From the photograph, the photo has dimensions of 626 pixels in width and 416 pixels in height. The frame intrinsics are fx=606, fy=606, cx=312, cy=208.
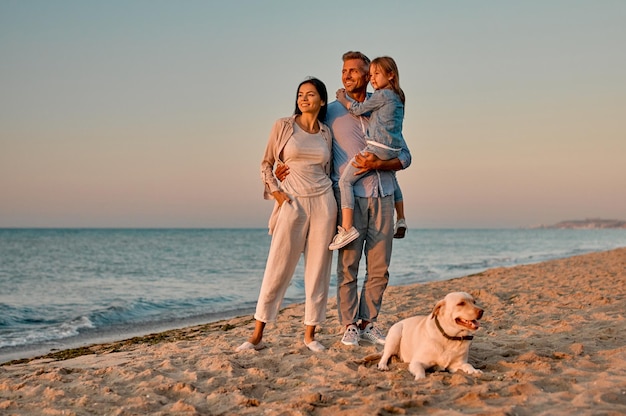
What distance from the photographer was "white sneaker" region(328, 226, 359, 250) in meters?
4.84

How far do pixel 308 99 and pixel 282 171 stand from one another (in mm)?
624

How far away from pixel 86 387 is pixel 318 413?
1.82 m

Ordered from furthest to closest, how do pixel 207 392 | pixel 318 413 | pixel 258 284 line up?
pixel 258 284
pixel 207 392
pixel 318 413

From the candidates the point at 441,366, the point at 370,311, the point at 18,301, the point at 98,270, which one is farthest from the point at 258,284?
the point at 441,366

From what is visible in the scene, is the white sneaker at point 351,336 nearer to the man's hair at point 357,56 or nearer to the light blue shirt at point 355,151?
the light blue shirt at point 355,151

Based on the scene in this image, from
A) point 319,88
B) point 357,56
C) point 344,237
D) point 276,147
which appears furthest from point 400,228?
point 357,56

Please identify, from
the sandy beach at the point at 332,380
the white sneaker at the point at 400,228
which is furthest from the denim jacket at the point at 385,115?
the sandy beach at the point at 332,380

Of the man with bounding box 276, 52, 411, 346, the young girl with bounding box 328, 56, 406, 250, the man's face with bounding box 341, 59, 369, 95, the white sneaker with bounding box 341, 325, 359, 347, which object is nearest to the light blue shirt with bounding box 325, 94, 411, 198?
the man with bounding box 276, 52, 411, 346

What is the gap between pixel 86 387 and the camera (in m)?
4.30

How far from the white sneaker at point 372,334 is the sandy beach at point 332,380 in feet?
0.26

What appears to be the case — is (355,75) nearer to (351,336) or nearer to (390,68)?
(390,68)

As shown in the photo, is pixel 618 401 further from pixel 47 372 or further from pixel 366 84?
pixel 47 372

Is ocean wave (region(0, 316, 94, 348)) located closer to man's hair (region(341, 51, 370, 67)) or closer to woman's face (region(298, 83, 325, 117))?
woman's face (region(298, 83, 325, 117))

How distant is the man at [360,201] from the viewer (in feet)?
16.4
